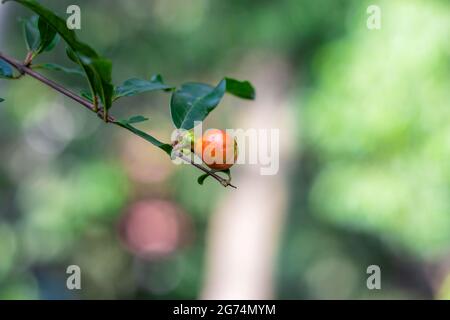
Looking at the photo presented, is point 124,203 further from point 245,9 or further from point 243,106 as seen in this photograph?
point 245,9

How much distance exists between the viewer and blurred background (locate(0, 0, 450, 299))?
143 inches

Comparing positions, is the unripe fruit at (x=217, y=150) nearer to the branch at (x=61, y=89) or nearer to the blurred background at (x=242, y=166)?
the branch at (x=61, y=89)

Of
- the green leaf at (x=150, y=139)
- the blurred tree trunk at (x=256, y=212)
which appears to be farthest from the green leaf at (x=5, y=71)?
the blurred tree trunk at (x=256, y=212)

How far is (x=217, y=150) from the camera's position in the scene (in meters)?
0.99

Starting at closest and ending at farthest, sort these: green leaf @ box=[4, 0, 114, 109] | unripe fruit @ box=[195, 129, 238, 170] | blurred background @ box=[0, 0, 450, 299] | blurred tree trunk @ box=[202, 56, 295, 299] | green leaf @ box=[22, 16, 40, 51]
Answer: green leaf @ box=[4, 0, 114, 109], unripe fruit @ box=[195, 129, 238, 170], green leaf @ box=[22, 16, 40, 51], blurred background @ box=[0, 0, 450, 299], blurred tree trunk @ box=[202, 56, 295, 299]

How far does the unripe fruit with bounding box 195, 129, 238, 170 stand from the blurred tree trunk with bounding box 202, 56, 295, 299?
433 centimetres

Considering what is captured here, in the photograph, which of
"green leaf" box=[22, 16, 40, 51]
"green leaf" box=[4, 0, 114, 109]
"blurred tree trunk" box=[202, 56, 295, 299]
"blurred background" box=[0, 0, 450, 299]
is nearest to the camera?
"green leaf" box=[4, 0, 114, 109]

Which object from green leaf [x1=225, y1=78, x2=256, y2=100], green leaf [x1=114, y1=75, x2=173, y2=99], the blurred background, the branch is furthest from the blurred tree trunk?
the branch

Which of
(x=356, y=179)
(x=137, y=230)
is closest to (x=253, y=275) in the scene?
(x=137, y=230)

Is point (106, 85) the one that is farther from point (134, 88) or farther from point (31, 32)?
point (31, 32)

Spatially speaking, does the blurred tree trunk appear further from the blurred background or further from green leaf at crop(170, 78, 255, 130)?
green leaf at crop(170, 78, 255, 130)

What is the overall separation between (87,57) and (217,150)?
245 mm

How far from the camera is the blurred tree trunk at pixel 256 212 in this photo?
17.9 feet

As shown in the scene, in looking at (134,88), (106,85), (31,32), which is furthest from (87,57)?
(31,32)
